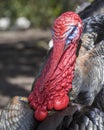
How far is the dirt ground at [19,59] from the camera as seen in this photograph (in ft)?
18.1

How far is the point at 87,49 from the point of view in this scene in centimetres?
301

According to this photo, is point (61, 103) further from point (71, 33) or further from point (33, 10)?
point (33, 10)

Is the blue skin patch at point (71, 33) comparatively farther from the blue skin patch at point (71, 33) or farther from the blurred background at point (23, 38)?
the blurred background at point (23, 38)

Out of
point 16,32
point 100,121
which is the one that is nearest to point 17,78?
point 16,32

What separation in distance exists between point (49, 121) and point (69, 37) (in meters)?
0.44

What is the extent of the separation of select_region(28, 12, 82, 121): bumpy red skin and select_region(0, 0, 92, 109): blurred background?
2337 millimetres

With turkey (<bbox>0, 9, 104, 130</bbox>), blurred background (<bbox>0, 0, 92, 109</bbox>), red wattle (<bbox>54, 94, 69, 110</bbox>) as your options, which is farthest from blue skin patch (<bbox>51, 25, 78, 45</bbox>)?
blurred background (<bbox>0, 0, 92, 109</bbox>)

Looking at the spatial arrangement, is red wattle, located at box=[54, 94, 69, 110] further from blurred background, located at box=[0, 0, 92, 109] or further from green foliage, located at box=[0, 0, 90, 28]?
green foliage, located at box=[0, 0, 90, 28]

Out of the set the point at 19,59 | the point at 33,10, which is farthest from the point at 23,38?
the point at 19,59

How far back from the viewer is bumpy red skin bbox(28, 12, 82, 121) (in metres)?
2.74

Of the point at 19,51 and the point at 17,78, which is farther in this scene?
the point at 19,51

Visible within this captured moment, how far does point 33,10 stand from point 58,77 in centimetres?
555

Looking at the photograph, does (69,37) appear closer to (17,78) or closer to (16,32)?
(17,78)

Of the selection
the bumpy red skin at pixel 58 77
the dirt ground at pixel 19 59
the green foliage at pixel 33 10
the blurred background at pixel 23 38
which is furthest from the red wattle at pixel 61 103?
the green foliage at pixel 33 10
